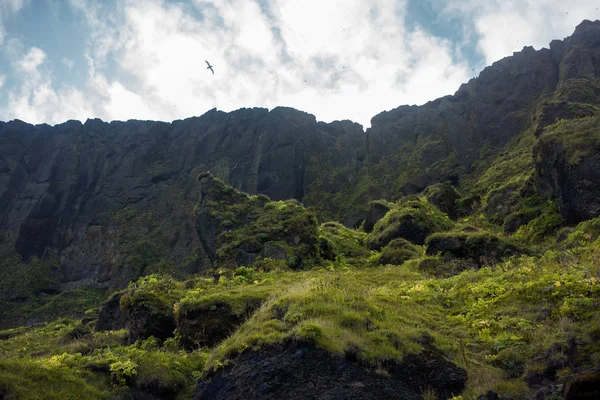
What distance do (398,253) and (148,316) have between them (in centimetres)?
1711

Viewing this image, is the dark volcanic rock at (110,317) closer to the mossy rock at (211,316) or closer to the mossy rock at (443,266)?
the mossy rock at (211,316)

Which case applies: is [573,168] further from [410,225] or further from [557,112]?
[557,112]

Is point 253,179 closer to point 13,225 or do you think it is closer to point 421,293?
point 13,225

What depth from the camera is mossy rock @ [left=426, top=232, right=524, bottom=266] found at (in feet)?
73.4

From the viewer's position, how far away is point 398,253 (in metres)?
29.2

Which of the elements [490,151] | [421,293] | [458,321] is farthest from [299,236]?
[490,151]

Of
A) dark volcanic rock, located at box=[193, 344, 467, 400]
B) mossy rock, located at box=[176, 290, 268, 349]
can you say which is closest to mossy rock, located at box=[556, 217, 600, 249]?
dark volcanic rock, located at box=[193, 344, 467, 400]

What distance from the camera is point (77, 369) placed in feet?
36.7

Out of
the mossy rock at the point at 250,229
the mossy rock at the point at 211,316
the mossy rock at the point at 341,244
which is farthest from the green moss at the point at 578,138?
the mossy rock at the point at 211,316

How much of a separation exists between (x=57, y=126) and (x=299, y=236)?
8802 centimetres

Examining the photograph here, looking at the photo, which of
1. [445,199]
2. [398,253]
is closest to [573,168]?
[398,253]

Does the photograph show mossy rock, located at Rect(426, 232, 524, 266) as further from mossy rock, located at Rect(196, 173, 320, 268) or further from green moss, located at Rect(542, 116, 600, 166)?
mossy rock, located at Rect(196, 173, 320, 268)

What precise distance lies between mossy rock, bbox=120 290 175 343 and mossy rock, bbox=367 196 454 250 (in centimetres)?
2087

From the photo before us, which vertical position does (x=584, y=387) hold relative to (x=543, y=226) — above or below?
below
